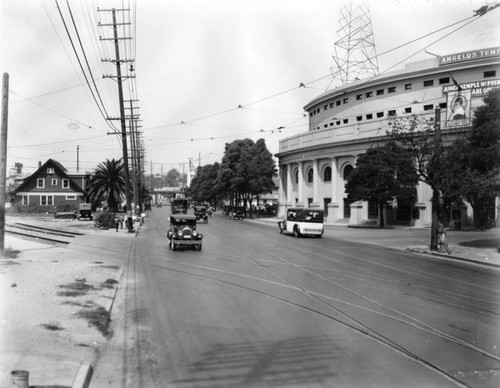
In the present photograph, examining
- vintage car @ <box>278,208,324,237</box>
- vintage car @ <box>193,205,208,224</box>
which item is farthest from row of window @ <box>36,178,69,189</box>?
vintage car @ <box>278,208,324,237</box>

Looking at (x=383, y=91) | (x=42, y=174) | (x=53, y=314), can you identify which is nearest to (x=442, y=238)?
(x=53, y=314)

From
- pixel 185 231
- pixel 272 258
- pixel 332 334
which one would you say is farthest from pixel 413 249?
pixel 332 334

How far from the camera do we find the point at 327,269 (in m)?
15.7

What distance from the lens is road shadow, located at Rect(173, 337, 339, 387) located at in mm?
5504

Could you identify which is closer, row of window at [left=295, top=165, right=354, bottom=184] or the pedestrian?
the pedestrian

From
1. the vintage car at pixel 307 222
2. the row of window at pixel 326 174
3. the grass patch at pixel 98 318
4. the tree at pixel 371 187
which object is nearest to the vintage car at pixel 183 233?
the vintage car at pixel 307 222

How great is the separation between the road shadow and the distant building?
214ft

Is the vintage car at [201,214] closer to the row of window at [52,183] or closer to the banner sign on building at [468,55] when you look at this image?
the row of window at [52,183]

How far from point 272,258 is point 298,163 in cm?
4157

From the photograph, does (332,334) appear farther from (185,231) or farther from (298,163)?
(298,163)

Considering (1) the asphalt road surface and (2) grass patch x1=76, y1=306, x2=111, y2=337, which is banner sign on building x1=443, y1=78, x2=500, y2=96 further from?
(2) grass patch x1=76, y1=306, x2=111, y2=337

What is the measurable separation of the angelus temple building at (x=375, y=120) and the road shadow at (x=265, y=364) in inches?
1325

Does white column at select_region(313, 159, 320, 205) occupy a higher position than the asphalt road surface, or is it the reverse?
white column at select_region(313, 159, 320, 205)

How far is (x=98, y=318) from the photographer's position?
8484mm
